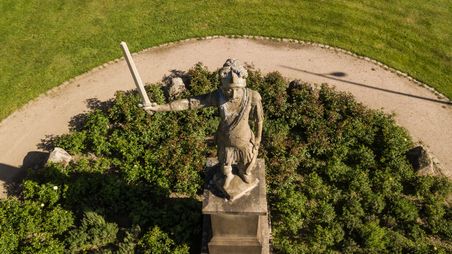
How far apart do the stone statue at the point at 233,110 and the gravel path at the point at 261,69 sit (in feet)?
28.3

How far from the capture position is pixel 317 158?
14836 millimetres

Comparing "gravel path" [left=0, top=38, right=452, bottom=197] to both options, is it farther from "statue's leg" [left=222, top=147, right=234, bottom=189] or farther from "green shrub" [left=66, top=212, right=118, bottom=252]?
"statue's leg" [left=222, top=147, right=234, bottom=189]

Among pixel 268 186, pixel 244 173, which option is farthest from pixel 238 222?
pixel 268 186

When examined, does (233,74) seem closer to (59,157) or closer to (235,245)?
(235,245)

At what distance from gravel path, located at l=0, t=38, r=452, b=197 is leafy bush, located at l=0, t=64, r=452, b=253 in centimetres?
109

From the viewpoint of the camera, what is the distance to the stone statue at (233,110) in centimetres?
838

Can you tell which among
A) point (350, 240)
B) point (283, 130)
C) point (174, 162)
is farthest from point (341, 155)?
point (174, 162)

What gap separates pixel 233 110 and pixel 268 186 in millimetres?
5675

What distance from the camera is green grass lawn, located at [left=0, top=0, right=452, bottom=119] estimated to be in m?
18.1

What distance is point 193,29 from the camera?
19516 millimetres

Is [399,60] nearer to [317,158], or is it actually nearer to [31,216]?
[317,158]

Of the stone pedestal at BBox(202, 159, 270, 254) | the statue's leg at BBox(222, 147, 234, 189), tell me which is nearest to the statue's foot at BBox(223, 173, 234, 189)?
the statue's leg at BBox(222, 147, 234, 189)

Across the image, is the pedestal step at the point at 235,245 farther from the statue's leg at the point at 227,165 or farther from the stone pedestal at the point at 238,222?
the statue's leg at the point at 227,165

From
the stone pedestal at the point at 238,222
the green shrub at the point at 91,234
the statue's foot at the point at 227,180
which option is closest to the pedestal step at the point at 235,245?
the stone pedestal at the point at 238,222
